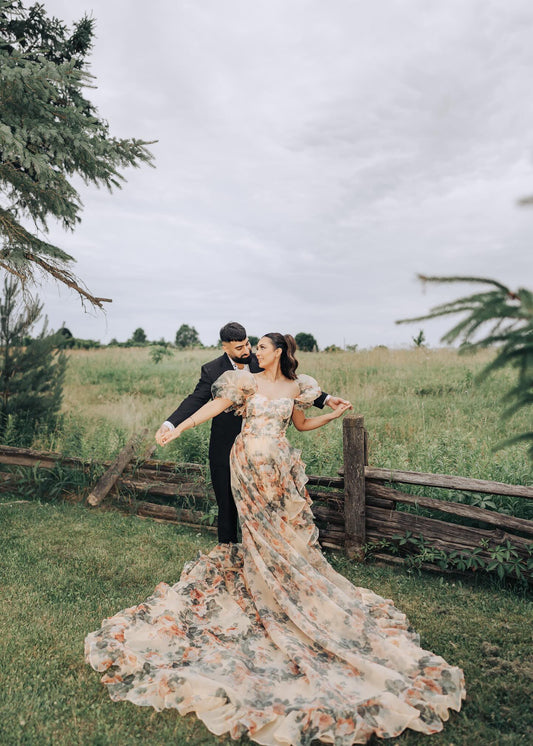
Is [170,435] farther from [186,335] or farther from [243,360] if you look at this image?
[186,335]

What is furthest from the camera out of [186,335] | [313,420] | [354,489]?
[186,335]

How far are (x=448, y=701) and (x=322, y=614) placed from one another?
1014 mm

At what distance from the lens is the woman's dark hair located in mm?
4492

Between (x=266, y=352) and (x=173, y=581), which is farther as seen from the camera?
(x=173, y=581)

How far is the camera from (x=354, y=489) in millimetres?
5961

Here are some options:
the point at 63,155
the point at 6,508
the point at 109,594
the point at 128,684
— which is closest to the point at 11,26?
the point at 63,155

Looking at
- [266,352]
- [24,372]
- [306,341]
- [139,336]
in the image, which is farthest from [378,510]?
[139,336]

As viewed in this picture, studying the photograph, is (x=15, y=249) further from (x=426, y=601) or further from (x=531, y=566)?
(x=531, y=566)

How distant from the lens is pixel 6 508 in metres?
7.84

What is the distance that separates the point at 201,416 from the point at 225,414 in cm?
69

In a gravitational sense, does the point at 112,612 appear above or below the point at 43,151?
below

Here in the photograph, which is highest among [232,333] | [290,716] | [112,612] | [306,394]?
[232,333]

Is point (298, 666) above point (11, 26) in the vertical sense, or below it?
below

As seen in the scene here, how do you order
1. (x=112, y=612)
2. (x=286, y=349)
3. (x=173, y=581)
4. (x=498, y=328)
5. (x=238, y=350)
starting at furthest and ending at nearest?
(x=173, y=581)
(x=238, y=350)
(x=112, y=612)
(x=286, y=349)
(x=498, y=328)
